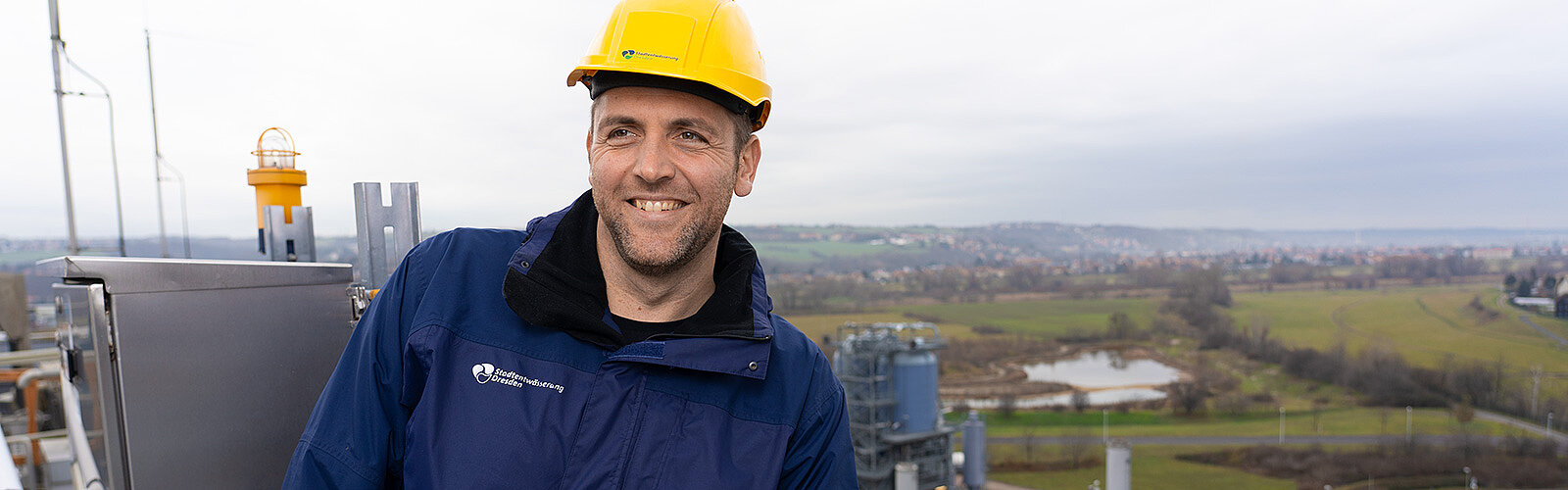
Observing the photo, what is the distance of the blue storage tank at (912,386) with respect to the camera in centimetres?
1708

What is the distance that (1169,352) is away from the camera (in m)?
72.3

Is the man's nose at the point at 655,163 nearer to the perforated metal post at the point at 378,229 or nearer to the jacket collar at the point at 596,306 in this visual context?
the jacket collar at the point at 596,306

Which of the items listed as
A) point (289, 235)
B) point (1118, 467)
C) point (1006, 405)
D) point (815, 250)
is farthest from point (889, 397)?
point (815, 250)

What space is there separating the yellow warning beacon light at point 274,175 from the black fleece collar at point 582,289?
2.66 m

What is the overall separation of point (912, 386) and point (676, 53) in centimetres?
1604

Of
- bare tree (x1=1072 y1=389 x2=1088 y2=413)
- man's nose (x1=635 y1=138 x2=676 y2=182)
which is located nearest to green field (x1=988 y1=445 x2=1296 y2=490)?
bare tree (x1=1072 y1=389 x2=1088 y2=413)

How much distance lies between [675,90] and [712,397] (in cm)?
Answer: 71

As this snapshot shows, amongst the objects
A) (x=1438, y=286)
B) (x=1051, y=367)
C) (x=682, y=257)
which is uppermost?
(x=682, y=257)

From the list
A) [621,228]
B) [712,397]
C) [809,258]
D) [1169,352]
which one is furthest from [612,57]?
[1169,352]

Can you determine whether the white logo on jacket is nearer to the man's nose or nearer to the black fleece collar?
the black fleece collar

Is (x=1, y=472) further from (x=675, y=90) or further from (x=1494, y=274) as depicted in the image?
(x=1494, y=274)

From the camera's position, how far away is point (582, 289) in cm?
178

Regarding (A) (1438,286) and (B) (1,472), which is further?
(A) (1438,286)

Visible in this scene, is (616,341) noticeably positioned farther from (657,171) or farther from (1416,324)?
(1416,324)
